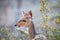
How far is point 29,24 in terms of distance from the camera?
8.10 ft

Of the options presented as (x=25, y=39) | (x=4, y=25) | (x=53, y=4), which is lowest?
(x=25, y=39)

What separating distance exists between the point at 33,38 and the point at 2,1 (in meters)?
0.52

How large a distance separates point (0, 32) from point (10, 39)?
13 centimetres

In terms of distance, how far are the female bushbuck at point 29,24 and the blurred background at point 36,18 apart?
41mm

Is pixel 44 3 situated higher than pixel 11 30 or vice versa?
pixel 44 3

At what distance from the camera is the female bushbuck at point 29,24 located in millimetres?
2465

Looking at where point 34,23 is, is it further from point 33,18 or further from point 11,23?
point 11,23

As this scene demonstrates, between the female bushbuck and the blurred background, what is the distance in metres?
0.04

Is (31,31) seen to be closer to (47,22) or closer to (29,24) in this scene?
(29,24)

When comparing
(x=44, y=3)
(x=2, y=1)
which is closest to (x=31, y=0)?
(x=44, y=3)

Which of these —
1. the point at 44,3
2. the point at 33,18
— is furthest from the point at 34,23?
the point at 44,3

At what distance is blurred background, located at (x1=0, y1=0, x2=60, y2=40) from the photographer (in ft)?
8.20

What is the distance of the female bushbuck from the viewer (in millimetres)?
2465

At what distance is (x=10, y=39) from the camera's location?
252 centimetres
